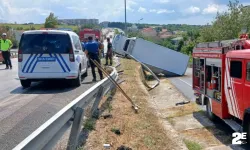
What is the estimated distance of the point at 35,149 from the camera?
360 cm

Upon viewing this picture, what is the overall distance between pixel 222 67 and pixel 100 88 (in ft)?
11.5

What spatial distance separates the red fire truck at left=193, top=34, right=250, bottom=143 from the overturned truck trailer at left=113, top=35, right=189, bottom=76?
52.6 ft

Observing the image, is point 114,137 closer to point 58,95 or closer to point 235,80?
point 235,80

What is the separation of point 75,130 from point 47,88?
23.9ft

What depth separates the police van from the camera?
472 inches

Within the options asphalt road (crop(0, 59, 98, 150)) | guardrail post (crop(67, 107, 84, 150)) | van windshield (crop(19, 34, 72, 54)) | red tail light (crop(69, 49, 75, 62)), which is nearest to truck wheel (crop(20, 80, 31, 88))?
asphalt road (crop(0, 59, 98, 150))

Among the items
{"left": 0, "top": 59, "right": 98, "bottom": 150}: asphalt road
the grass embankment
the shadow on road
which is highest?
{"left": 0, "top": 59, "right": 98, "bottom": 150}: asphalt road

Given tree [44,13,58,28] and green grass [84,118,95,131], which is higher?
tree [44,13,58,28]

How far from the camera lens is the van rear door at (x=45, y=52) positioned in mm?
11992

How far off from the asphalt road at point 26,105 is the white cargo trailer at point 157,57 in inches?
612

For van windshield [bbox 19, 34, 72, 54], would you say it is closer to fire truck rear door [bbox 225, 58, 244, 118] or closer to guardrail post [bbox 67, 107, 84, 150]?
fire truck rear door [bbox 225, 58, 244, 118]

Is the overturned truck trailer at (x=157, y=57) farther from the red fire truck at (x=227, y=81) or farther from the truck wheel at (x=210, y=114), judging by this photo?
the truck wheel at (x=210, y=114)

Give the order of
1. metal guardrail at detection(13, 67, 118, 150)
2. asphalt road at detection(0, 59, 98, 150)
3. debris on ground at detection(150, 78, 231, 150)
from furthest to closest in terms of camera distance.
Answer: debris on ground at detection(150, 78, 231, 150) < asphalt road at detection(0, 59, 98, 150) < metal guardrail at detection(13, 67, 118, 150)

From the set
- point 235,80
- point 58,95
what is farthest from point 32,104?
point 235,80
